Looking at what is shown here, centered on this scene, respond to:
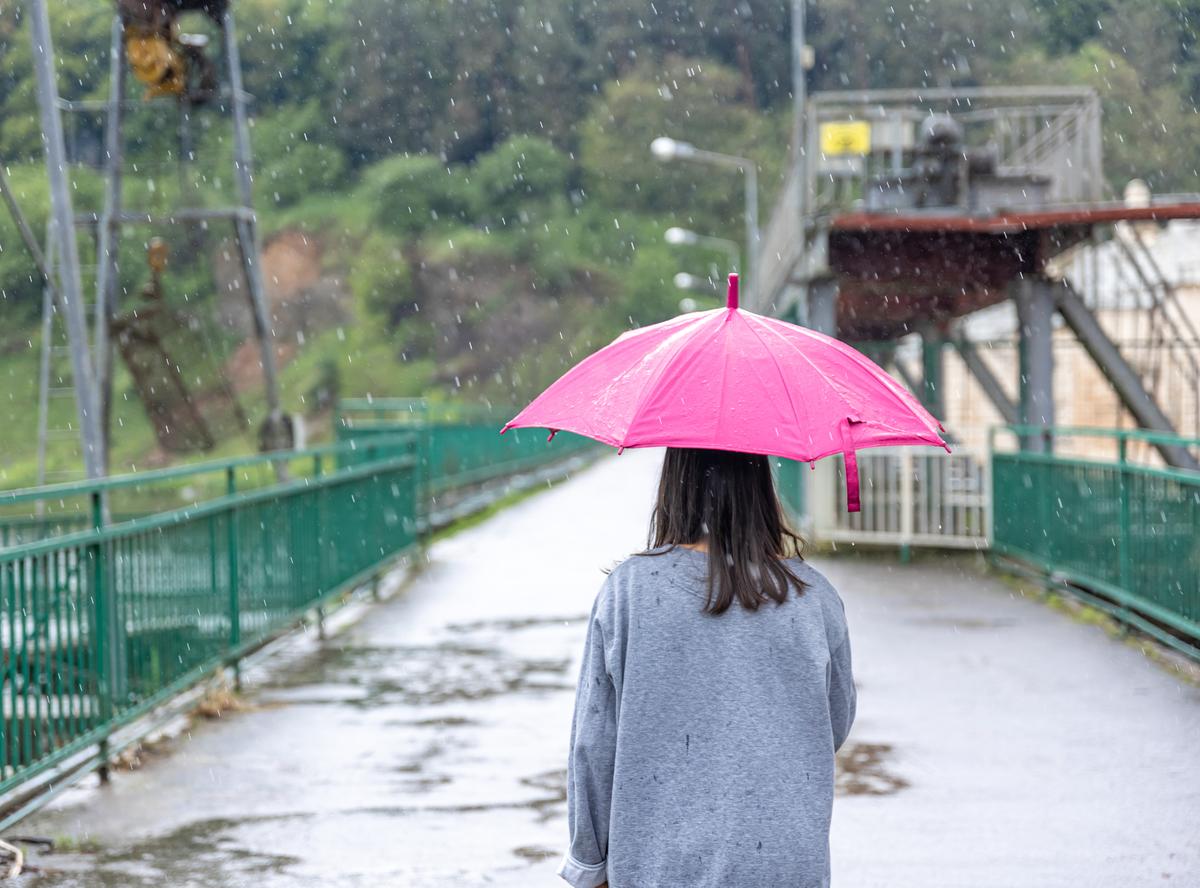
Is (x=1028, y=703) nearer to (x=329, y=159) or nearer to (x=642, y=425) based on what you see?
(x=642, y=425)

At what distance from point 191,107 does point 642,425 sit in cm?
1430

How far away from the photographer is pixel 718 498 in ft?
9.66

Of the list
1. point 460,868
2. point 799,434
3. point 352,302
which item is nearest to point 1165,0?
point 460,868

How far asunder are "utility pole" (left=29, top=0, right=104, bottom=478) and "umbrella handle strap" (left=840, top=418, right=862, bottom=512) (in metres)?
5.85

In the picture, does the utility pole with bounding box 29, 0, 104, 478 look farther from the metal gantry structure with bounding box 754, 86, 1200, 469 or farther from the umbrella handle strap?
the metal gantry structure with bounding box 754, 86, 1200, 469

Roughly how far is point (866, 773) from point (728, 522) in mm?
4450

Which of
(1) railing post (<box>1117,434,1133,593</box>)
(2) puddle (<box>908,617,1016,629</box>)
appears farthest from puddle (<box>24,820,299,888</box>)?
(2) puddle (<box>908,617,1016,629</box>)

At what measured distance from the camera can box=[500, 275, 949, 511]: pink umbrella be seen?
2.98 m

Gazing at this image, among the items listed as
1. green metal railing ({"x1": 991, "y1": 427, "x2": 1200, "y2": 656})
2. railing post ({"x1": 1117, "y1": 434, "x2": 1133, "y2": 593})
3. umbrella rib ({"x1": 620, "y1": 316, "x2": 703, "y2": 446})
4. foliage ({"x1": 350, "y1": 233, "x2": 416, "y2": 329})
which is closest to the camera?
umbrella rib ({"x1": 620, "y1": 316, "x2": 703, "y2": 446})

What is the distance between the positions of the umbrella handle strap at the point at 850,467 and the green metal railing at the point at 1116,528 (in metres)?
6.23

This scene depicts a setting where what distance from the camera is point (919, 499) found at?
15.8 meters

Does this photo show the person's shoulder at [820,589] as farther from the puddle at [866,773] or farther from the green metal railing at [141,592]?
the puddle at [866,773]

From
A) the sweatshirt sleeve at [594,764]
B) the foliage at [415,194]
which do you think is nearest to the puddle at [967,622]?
the sweatshirt sleeve at [594,764]

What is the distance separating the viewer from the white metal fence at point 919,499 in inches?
611
